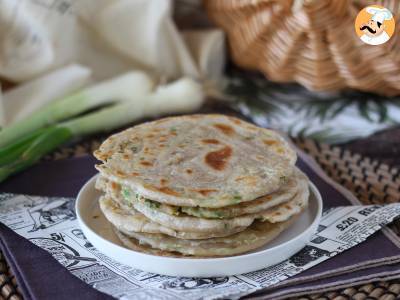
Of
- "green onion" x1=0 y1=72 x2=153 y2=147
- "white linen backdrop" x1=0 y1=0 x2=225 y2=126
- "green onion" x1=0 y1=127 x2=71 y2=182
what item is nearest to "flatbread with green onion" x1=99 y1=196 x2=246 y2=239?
"green onion" x1=0 y1=127 x2=71 y2=182

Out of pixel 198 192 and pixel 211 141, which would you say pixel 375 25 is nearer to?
pixel 211 141

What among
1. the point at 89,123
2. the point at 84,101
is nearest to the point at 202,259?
the point at 89,123

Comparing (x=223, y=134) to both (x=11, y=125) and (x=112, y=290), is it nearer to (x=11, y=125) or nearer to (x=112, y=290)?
(x=112, y=290)

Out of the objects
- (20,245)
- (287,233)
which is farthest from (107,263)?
(287,233)

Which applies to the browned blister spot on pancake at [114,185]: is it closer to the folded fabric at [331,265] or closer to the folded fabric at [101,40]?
the folded fabric at [331,265]

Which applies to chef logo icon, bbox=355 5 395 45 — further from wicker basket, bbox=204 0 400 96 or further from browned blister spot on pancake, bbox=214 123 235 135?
browned blister spot on pancake, bbox=214 123 235 135

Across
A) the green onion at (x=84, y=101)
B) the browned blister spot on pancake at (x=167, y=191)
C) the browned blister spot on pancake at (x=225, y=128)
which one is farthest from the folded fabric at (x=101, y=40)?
the browned blister spot on pancake at (x=167, y=191)
